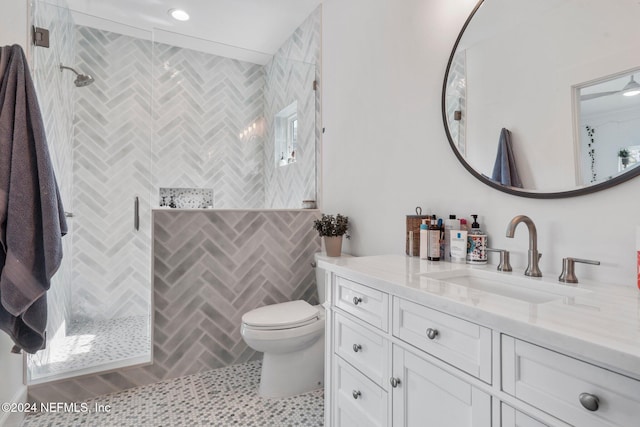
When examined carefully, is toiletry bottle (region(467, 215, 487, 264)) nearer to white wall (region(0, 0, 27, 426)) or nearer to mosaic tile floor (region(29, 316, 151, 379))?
mosaic tile floor (region(29, 316, 151, 379))

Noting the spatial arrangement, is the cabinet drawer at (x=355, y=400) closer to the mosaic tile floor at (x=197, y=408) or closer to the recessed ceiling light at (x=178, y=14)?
the mosaic tile floor at (x=197, y=408)

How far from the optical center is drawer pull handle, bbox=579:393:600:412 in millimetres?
550

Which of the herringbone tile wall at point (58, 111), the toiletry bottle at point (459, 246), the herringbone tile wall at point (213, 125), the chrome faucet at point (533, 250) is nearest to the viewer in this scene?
the chrome faucet at point (533, 250)

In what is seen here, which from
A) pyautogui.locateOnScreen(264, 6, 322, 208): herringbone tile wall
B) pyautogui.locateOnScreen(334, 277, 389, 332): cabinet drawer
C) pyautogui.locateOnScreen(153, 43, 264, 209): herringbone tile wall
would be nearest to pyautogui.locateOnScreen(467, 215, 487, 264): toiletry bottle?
pyautogui.locateOnScreen(334, 277, 389, 332): cabinet drawer

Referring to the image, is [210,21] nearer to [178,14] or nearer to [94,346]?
[178,14]

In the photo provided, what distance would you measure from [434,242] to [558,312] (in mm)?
743

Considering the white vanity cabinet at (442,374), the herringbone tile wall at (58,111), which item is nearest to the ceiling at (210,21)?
the herringbone tile wall at (58,111)

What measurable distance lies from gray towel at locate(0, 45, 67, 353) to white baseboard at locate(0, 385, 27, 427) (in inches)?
16.7

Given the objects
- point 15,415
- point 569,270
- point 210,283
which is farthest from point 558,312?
point 15,415

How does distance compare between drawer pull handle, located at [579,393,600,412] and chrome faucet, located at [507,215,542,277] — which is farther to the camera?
chrome faucet, located at [507,215,542,277]

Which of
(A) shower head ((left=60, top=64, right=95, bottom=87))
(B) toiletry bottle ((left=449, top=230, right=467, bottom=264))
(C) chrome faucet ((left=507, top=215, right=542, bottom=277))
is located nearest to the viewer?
(C) chrome faucet ((left=507, top=215, right=542, bottom=277))

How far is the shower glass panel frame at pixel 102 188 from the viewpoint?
6.95 feet

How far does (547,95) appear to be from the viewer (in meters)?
1.13

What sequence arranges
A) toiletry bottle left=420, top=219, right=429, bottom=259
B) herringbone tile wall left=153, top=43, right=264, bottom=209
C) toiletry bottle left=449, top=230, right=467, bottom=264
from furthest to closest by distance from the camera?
1. herringbone tile wall left=153, top=43, right=264, bottom=209
2. toiletry bottle left=420, top=219, right=429, bottom=259
3. toiletry bottle left=449, top=230, right=467, bottom=264
